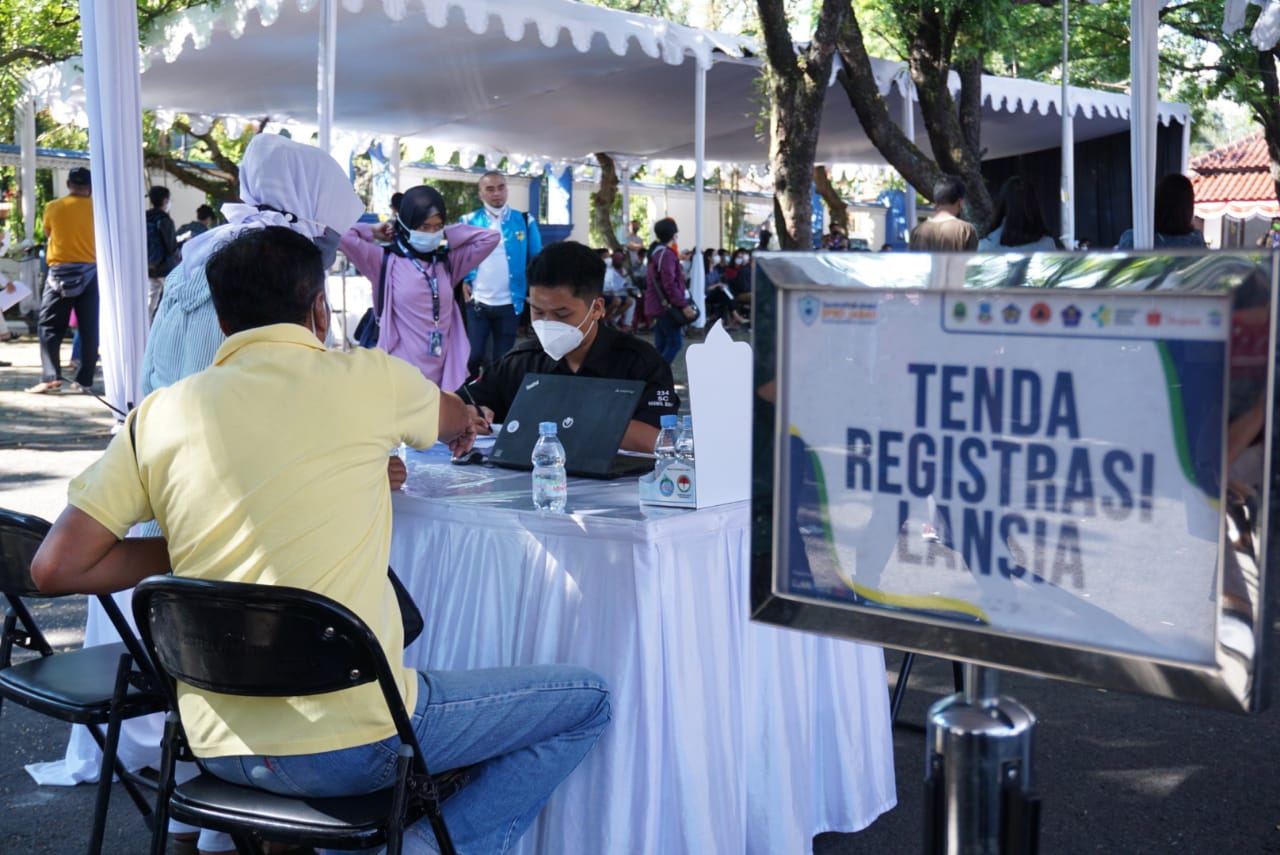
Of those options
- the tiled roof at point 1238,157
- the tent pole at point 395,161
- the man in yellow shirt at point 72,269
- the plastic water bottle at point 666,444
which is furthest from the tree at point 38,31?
the tiled roof at point 1238,157

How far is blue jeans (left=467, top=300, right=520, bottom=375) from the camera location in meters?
8.18

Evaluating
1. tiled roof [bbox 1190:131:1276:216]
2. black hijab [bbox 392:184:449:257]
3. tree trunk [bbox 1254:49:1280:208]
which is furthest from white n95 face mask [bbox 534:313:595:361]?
tiled roof [bbox 1190:131:1276:216]

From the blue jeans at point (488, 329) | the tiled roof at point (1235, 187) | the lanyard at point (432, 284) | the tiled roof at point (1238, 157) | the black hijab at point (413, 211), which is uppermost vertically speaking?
the tiled roof at point (1238, 157)

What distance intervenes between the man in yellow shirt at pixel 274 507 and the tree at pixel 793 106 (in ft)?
17.9

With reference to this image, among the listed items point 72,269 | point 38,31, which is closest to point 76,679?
point 72,269

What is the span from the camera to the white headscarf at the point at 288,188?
3615 millimetres

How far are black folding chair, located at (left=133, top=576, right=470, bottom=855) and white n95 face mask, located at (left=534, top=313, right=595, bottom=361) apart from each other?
5.56 ft

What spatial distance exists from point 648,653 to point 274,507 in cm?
76

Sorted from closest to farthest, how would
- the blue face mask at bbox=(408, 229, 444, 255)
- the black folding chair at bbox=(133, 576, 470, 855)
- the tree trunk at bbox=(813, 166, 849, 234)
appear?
1. the black folding chair at bbox=(133, 576, 470, 855)
2. the blue face mask at bbox=(408, 229, 444, 255)
3. the tree trunk at bbox=(813, 166, 849, 234)

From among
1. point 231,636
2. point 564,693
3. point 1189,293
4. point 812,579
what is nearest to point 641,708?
point 564,693

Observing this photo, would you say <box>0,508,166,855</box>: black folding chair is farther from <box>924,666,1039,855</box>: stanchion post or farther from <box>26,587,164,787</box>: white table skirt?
<box>924,666,1039,855</box>: stanchion post

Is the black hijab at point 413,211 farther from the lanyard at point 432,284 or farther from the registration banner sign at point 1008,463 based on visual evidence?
the registration banner sign at point 1008,463

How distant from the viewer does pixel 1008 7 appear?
8.80 metres

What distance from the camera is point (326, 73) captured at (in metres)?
7.12
